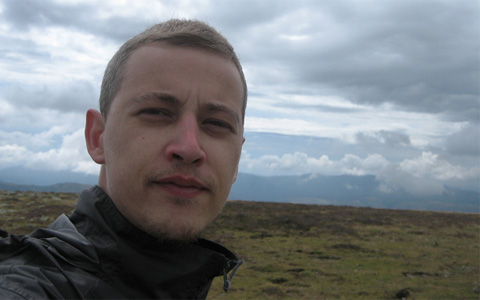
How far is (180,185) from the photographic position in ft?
7.73

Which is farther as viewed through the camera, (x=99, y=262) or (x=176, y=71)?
(x=176, y=71)

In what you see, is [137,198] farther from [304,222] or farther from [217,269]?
[304,222]

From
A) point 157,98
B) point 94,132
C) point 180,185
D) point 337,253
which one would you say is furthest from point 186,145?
point 337,253

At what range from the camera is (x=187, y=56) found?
103 inches

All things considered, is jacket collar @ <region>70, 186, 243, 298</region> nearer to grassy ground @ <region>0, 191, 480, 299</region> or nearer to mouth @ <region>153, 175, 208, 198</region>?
mouth @ <region>153, 175, 208, 198</region>

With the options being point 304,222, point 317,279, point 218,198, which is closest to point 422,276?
point 317,279

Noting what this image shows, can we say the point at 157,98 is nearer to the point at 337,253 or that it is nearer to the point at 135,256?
the point at 135,256

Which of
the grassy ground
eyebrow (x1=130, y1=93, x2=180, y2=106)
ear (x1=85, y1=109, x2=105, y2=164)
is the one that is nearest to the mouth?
eyebrow (x1=130, y1=93, x2=180, y2=106)

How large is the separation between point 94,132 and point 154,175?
79cm

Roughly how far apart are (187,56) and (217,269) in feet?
5.36

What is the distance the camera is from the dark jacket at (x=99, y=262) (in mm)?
1882

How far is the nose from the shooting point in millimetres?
2312

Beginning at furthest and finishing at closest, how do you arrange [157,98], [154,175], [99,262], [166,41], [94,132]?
[94,132]
[166,41]
[157,98]
[154,175]
[99,262]

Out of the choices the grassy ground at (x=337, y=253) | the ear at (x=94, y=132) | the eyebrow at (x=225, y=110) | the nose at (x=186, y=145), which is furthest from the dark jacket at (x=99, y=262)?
the grassy ground at (x=337, y=253)
